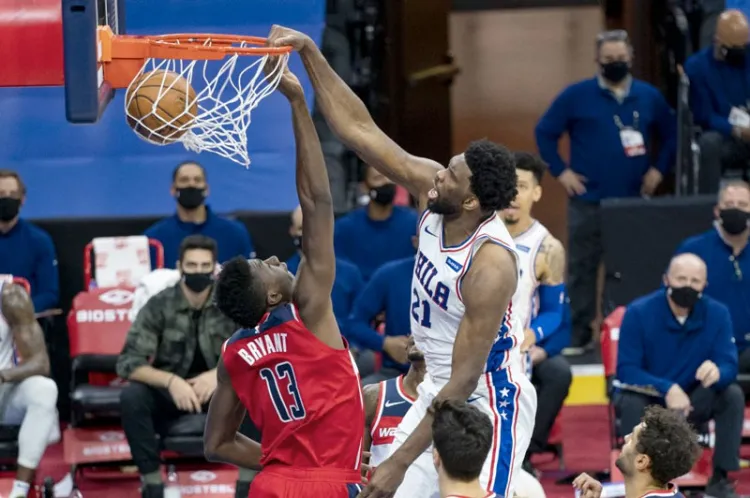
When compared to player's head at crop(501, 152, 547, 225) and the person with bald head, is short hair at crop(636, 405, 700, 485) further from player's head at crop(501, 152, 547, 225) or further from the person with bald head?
the person with bald head

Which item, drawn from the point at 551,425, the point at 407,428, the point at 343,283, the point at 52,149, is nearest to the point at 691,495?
the point at 551,425

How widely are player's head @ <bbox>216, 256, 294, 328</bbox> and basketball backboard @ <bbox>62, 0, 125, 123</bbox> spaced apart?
2.33 ft

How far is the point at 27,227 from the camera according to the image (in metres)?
9.50

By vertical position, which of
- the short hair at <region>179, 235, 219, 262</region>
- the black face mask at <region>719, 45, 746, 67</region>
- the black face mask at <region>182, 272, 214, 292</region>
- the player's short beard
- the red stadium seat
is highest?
the black face mask at <region>719, 45, 746, 67</region>

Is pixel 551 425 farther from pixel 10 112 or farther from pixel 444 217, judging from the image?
pixel 10 112

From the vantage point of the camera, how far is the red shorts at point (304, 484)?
5590 millimetres

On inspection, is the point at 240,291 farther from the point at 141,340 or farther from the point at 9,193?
the point at 9,193

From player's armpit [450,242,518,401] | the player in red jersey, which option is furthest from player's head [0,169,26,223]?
player's armpit [450,242,518,401]

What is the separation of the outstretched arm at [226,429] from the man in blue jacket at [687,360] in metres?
3.02

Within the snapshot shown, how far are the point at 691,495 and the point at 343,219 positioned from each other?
8.71 ft

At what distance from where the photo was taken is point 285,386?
18.2 ft

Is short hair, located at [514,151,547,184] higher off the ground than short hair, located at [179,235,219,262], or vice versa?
short hair, located at [514,151,547,184]

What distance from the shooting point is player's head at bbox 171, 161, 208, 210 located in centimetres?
949

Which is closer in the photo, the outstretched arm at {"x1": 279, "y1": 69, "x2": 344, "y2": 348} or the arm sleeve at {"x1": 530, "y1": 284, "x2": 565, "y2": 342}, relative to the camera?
the outstretched arm at {"x1": 279, "y1": 69, "x2": 344, "y2": 348}
